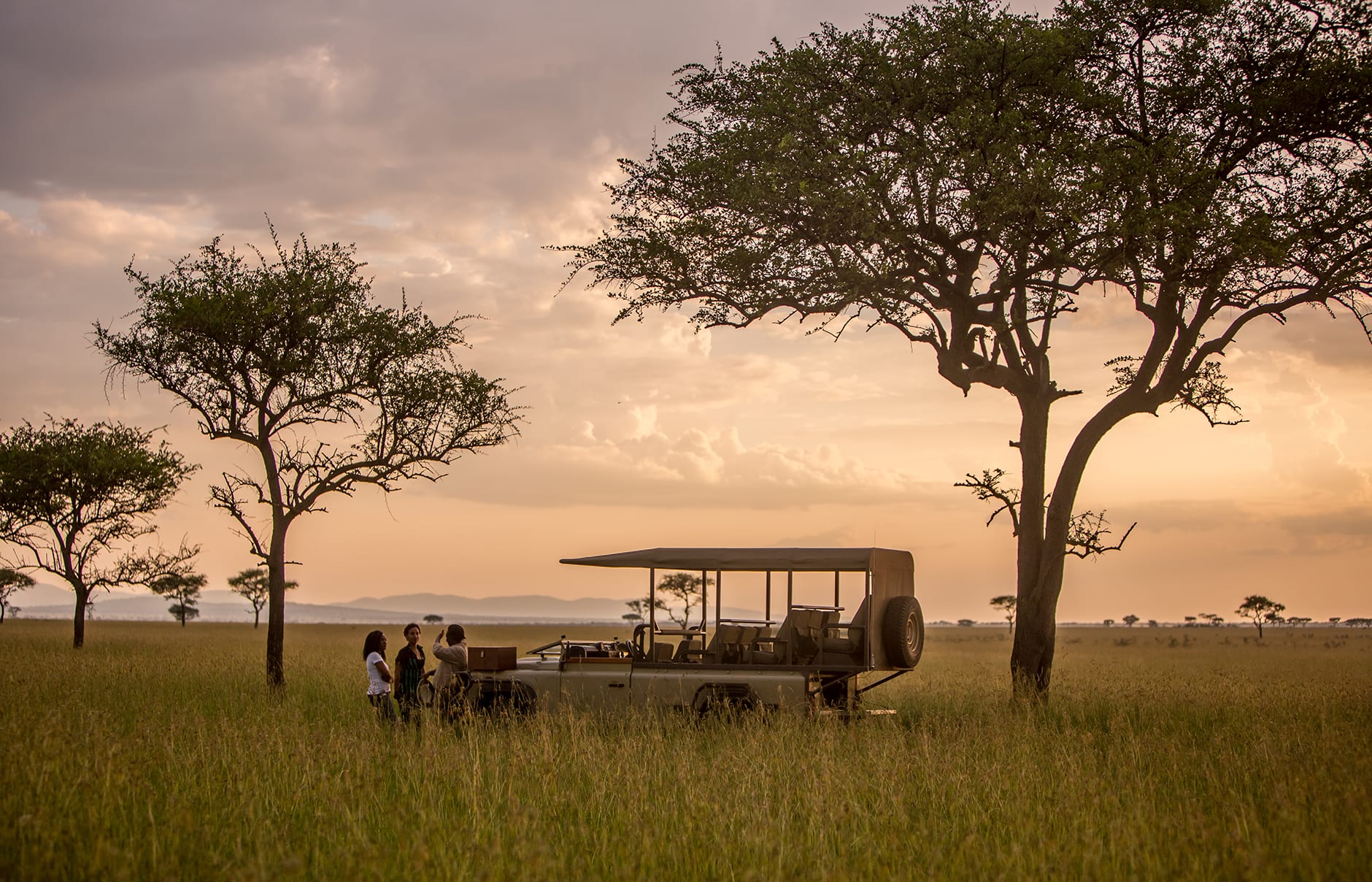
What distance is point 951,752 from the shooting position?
11.4 metres

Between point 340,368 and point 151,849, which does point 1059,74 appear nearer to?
point 340,368

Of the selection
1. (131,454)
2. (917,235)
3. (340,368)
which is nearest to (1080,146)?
(917,235)

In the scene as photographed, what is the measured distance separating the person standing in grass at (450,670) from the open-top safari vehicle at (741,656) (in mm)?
175

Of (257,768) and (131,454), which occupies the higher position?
(131,454)

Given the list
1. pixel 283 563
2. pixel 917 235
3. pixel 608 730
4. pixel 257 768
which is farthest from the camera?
pixel 283 563

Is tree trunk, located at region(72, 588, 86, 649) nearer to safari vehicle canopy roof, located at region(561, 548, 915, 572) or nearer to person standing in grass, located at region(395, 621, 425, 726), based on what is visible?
Result: person standing in grass, located at region(395, 621, 425, 726)

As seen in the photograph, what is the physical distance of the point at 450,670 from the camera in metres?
14.2

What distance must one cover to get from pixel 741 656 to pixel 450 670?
3.78m

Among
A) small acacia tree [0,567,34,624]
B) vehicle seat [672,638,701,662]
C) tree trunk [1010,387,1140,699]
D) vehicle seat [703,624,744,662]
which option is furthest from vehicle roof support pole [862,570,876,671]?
small acacia tree [0,567,34,624]

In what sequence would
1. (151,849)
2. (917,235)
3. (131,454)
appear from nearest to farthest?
(151,849) < (917,235) < (131,454)

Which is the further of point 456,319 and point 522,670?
point 456,319

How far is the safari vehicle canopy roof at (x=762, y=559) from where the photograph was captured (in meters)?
13.7

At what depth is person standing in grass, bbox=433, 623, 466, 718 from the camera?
1391 centimetres

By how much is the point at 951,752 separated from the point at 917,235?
9313 mm
